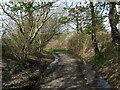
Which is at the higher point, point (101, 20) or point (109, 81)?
point (101, 20)

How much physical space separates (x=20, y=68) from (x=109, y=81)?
297 inches

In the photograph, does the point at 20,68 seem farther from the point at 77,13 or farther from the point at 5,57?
the point at 77,13

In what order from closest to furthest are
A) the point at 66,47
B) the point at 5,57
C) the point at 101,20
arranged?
the point at 101,20 < the point at 5,57 < the point at 66,47

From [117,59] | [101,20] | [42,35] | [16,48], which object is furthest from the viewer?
[42,35]

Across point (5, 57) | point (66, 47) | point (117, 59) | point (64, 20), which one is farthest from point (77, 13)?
point (66, 47)

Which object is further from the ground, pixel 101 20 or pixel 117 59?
pixel 101 20

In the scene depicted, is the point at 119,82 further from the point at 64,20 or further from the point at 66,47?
the point at 66,47

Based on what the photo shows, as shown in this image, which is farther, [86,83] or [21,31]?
[21,31]

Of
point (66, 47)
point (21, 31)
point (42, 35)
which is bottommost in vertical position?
point (66, 47)

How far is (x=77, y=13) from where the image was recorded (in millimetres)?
12359

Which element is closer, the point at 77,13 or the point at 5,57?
the point at 77,13

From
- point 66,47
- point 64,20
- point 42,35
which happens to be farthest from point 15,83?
point 66,47

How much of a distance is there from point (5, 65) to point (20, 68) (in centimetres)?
116

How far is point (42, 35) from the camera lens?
34.2 metres
